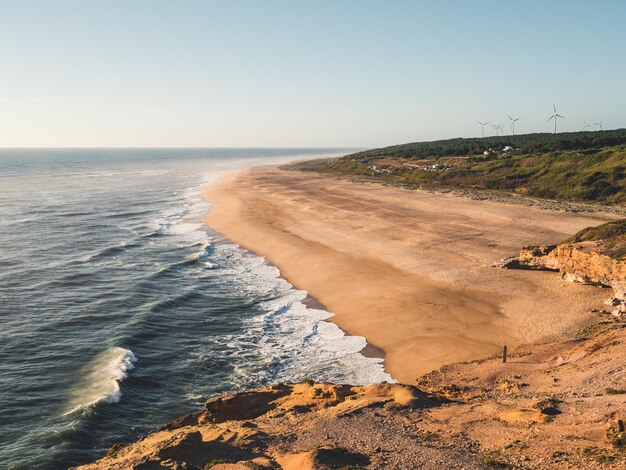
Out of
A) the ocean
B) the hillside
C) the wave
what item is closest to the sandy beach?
the ocean

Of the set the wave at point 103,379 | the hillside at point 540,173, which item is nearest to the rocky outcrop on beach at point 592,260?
the wave at point 103,379

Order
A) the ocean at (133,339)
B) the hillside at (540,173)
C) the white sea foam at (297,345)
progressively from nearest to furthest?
the ocean at (133,339) → the white sea foam at (297,345) → the hillside at (540,173)

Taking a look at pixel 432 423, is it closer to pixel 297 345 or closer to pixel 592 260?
pixel 297 345

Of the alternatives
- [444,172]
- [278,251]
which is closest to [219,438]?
[278,251]

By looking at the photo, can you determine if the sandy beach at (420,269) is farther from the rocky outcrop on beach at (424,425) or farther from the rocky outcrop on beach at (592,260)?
the rocky outcrop on beach at (424,425)

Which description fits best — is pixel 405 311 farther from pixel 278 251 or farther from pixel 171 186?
pixel 171 186

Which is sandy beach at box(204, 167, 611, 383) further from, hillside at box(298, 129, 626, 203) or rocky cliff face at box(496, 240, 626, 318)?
hillside at box(298, 129, 626, 203)

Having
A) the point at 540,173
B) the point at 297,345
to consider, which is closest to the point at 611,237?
the point at 297,345
